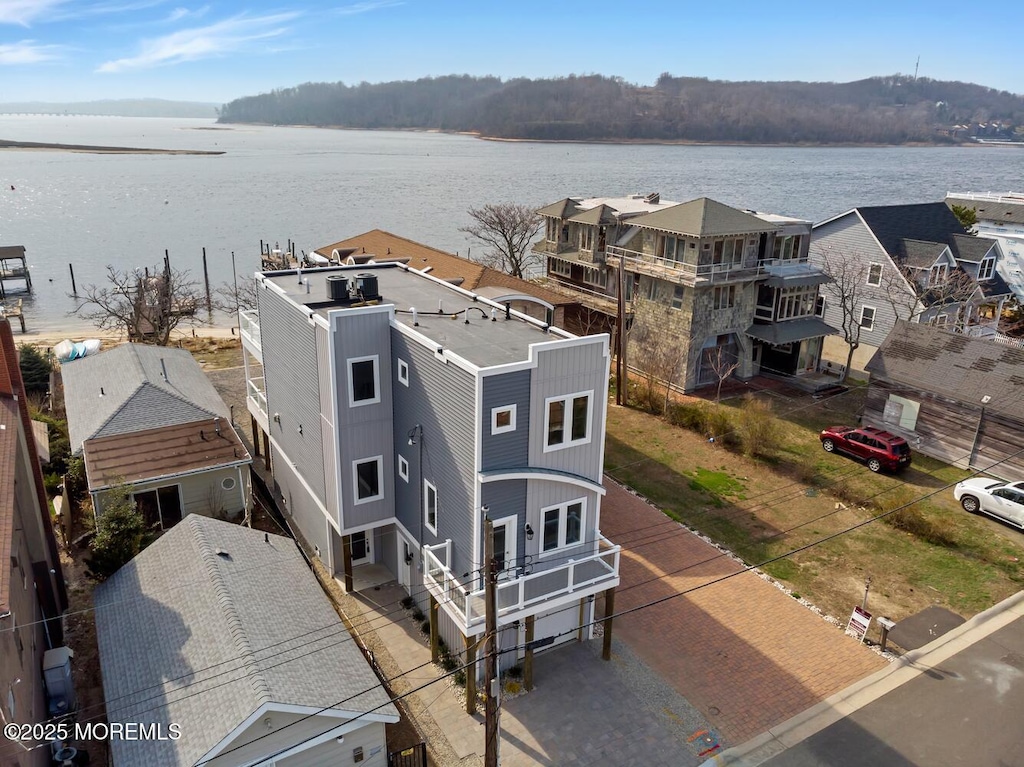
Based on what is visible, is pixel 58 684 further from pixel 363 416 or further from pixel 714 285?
pixel 714 285

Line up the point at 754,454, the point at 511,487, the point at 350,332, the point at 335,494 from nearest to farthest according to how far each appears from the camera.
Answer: the point at 511,487, the point at 350,332, the point at 335,494, the point at 754,454

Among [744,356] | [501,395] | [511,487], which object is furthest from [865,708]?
[744,356]

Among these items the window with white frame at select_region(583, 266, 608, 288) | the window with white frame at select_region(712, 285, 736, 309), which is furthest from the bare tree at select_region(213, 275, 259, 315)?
the window with white frame at select_region(712, 285, 736, 309)

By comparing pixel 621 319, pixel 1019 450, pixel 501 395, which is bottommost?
pixel 1019 450

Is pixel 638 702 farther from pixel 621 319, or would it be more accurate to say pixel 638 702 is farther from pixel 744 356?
pixel 744 356

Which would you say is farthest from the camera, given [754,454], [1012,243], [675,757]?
[1012,243]

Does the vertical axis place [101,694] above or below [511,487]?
below

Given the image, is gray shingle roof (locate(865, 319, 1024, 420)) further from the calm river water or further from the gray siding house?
the calm river water
